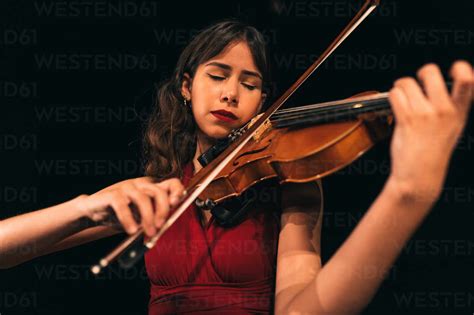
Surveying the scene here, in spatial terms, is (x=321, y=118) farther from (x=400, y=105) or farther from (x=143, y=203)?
(x=143, y=203)

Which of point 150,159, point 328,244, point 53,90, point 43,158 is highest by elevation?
point 53,90

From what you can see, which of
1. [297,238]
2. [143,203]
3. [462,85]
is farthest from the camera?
[297,238]

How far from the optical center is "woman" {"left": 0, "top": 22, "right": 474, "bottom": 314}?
89 centimetres

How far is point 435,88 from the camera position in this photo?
0.89 m

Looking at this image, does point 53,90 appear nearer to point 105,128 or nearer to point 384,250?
point 105,128

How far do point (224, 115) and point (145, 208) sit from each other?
451 millimetres

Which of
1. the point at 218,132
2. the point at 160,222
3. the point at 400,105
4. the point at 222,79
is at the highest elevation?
the point at 222,79

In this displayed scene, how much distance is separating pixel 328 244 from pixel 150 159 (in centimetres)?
64

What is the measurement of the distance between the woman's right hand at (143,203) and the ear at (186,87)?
0.50 meters

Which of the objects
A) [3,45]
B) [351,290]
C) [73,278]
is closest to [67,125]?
[3,45]

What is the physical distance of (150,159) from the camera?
5.10 ft

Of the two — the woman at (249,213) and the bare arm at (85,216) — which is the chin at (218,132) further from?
the bare arm at (85,216)

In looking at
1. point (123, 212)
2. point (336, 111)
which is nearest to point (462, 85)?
point (336, 111)

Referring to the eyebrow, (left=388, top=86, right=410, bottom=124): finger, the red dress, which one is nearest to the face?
the eyebrow
